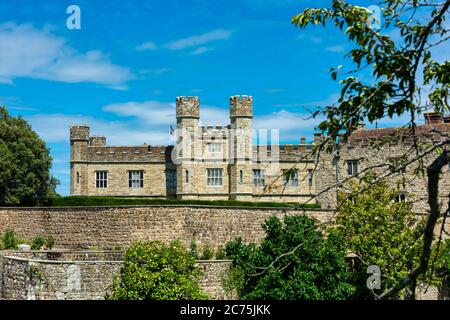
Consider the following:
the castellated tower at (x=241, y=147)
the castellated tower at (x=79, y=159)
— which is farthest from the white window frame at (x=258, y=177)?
the castellated tower at (x=79, y=159)

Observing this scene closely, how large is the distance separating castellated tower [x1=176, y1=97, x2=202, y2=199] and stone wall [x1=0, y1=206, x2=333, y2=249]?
38.0 feet

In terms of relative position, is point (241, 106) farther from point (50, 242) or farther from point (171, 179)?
point (50, 242)

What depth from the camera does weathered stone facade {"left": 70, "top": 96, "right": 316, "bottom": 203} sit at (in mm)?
41844

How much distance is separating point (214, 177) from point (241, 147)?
2708 millimetres

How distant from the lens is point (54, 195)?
39.0 m

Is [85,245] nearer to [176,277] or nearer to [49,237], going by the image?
[49,237]

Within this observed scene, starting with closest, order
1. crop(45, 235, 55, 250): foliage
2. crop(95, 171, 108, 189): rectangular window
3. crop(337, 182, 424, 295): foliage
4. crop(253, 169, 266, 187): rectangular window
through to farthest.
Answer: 1. crop(337, 182, 424, 295): foliage
2. crop(45, 235, 55, 250): foliage
3. crop(253, 169, 266, 187): rectangular window
4. crop(95, 171, 108, 189): rectangular window

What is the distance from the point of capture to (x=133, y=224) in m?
29.2

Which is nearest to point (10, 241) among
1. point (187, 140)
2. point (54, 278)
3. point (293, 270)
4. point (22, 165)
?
point (22, 165)

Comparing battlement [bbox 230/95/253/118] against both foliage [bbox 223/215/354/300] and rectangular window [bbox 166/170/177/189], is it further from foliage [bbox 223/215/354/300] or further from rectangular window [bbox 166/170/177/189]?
foliage [bbox 223/215/354/300]

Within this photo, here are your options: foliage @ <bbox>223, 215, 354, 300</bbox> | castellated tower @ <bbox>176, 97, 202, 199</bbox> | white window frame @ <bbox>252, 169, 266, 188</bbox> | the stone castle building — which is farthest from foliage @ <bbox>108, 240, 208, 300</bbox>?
white window frame @ <bbox>252, 169, 266, 188</bbox>

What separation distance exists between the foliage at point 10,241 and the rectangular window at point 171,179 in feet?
47.3
